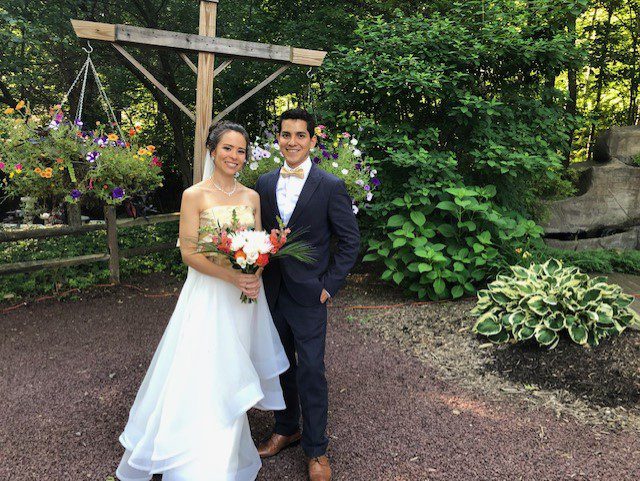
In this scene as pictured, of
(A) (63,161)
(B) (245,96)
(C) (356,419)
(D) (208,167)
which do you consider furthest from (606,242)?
(A) (63,161)

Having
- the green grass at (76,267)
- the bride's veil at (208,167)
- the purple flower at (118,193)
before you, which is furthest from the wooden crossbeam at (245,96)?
the green grass at (76,267)

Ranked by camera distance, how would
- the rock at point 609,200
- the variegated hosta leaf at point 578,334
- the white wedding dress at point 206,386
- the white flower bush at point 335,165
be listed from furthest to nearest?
the rock at point 609,200, the white flower bush at point 335,165, the variegated hosta leaf at point 578,334, the white wedding dress at point 206,386

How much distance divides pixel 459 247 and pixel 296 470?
3.61m

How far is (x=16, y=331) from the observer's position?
15.9ft

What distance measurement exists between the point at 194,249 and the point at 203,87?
2.05m

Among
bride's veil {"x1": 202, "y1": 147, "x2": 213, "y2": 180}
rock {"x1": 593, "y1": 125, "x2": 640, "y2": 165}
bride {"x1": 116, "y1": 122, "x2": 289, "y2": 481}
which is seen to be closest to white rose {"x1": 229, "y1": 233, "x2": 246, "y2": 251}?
bride {"x1": 116, "y1": 122, "x2": 289, "y2": 481}

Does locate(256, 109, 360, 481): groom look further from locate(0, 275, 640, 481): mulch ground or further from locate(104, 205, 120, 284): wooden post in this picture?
locate(104, 205, 120, 284): wooden post

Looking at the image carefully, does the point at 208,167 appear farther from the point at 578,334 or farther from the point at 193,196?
the point at 578,334

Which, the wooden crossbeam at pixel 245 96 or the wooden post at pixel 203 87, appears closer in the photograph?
the wooden post at pixel 203 87

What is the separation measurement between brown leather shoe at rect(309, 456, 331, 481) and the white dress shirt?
126 cm

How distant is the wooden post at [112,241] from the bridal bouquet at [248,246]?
13.2ft

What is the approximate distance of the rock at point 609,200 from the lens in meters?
8.43

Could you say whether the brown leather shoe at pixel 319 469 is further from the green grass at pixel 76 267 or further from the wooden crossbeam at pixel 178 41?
the green grass at pixel 76 267

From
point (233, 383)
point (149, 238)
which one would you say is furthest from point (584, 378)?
point (149, 238)
